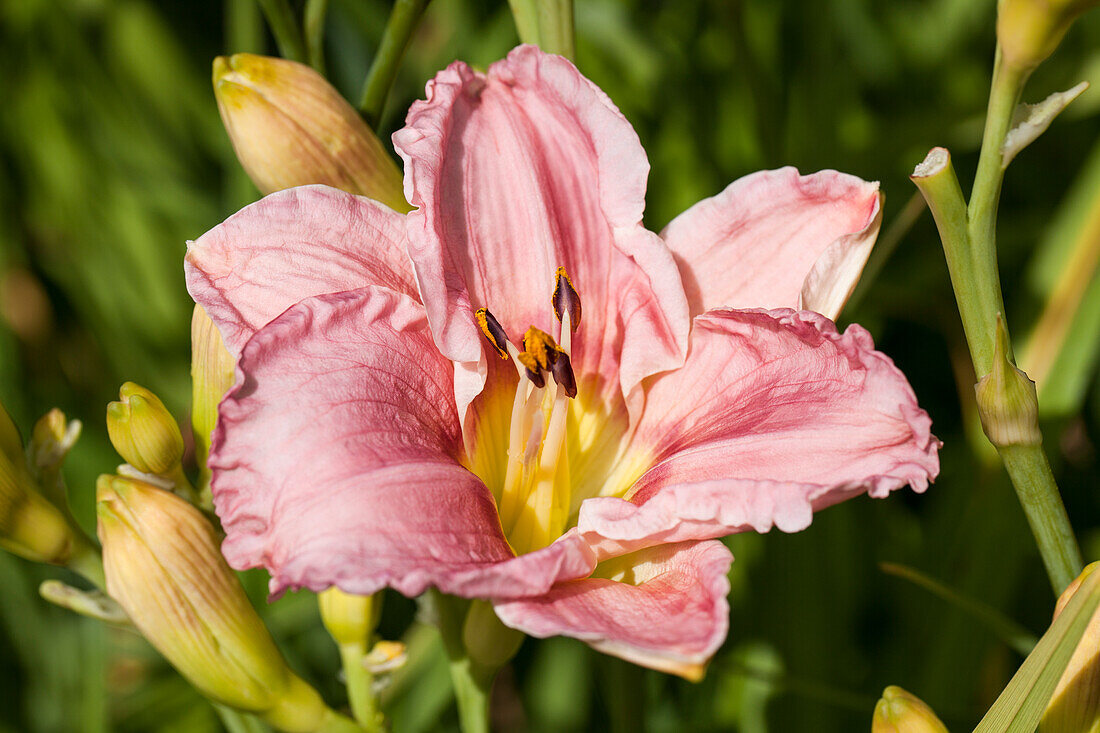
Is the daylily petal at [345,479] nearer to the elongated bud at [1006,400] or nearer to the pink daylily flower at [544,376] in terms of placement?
the pink daylily flower at [544,376]

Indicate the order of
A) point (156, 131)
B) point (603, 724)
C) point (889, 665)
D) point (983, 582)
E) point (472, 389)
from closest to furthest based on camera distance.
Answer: point (472, 389) → point (983, 582) → point (889, 665) → point (603, 724) → point (156, 131)

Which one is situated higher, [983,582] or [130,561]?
[130,561]

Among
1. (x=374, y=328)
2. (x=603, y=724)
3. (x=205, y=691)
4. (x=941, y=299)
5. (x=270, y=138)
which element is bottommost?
(x=603, y=724)

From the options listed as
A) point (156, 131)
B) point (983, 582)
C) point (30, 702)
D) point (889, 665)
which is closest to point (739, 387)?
point (983, 582)

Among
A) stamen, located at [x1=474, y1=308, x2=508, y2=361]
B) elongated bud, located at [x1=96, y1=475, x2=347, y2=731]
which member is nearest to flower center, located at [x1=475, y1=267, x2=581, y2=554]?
stamen, located at [x1=474, y1=308, x2=508, y2=361]

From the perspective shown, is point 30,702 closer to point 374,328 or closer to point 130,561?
point 130,561
